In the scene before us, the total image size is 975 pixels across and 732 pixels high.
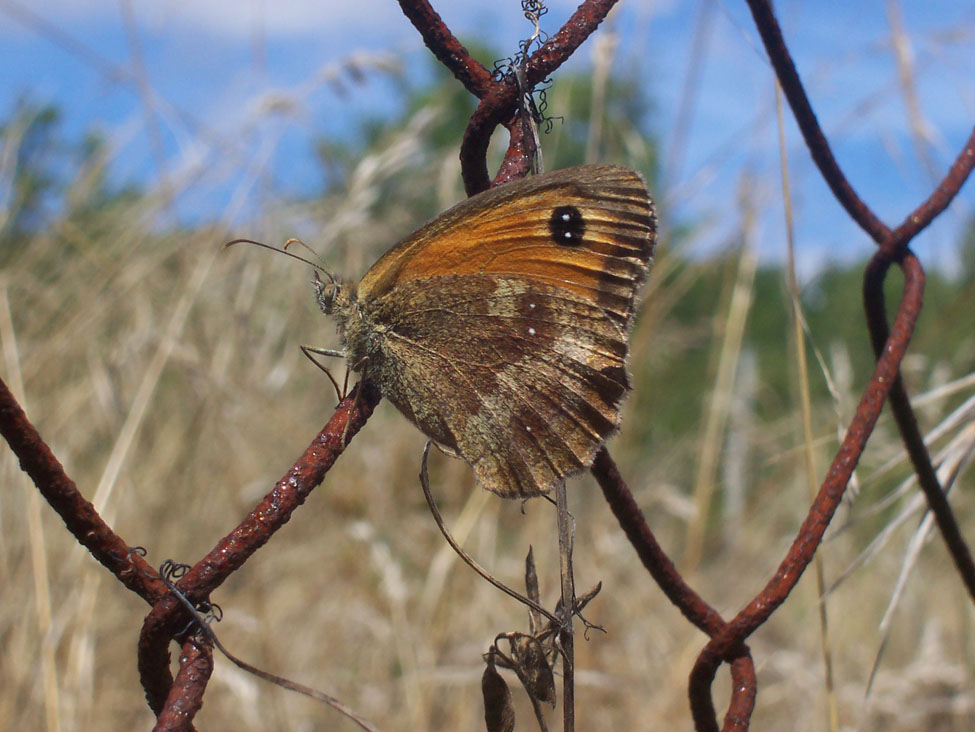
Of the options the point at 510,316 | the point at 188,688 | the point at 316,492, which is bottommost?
the point at 188,688

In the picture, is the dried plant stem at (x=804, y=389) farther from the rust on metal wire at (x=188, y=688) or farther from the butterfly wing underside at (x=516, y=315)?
the rust on metal wire at (x=188, y=688)

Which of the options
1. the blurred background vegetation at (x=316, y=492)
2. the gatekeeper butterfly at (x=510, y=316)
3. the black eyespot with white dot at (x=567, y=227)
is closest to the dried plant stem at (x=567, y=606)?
the gatekeeper butterfly at (x=510, y=316)

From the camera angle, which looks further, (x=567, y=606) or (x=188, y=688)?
(x=567, y=606)

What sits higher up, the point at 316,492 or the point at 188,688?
the point at 316,492

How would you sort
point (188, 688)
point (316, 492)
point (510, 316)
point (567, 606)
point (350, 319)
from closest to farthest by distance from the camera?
point (188, 688)
point (567, 606)
point (510, 316)
point (350, 319)
point (316, 492)

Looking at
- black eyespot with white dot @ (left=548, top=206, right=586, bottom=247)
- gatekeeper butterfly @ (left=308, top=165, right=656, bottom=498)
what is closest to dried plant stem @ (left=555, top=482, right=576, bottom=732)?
gatekeeper butterfly @ (left=308, top=165, right=656, bottom=498)

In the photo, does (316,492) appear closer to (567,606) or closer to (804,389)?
(804,389)

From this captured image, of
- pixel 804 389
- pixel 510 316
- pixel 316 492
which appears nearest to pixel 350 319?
pixel 510 316
